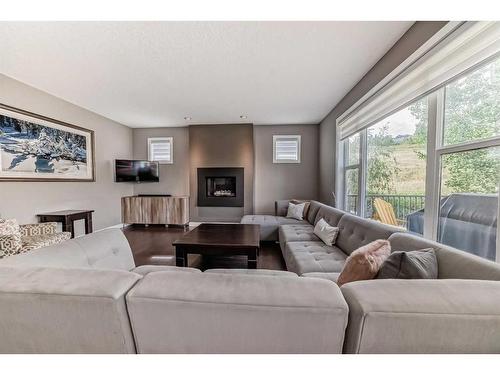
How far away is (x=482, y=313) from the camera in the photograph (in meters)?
0.64

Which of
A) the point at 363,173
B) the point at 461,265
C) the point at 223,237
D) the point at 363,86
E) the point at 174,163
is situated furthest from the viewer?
the point at 174,163

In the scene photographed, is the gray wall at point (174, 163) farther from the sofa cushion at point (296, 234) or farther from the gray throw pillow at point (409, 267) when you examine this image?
the gray throw pillow at point (409, 267)

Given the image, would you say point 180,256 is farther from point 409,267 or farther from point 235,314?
point 409,267

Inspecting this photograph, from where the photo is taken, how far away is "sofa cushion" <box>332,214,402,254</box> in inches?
70.7

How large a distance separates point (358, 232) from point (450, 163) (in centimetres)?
89

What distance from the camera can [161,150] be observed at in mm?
5570

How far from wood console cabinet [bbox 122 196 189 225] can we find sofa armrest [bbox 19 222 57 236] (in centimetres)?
234

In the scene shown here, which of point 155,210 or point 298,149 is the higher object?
point 298,149

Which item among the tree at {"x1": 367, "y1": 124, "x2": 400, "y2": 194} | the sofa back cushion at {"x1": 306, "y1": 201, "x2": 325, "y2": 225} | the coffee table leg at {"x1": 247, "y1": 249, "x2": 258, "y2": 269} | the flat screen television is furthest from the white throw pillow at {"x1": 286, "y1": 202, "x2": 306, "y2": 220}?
the flat screen television

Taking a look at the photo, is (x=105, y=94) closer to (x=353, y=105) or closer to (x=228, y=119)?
(x=228, y=119)

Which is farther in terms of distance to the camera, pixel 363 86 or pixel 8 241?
pixel 363 86

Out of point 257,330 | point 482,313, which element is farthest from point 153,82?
point 482,313

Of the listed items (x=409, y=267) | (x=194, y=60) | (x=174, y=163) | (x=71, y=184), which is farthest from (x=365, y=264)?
(x=174, y=163)

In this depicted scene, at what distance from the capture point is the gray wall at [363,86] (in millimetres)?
1748
